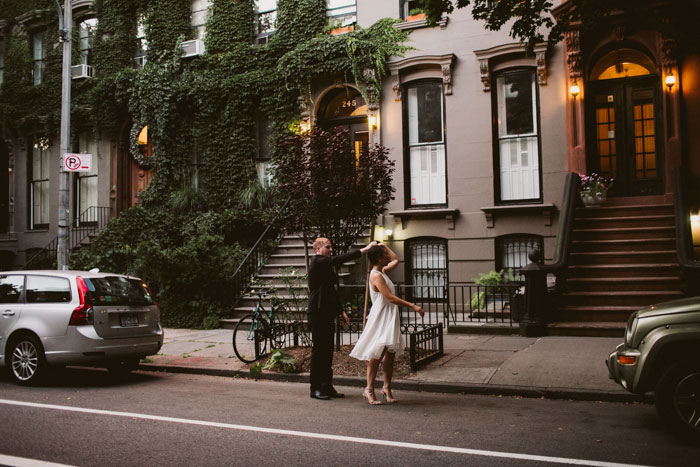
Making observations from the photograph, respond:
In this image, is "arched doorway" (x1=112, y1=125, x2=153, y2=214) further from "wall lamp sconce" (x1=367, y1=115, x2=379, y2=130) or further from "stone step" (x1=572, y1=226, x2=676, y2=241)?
"stone step" (x1=572, y1=226, x2=676, y2=241)

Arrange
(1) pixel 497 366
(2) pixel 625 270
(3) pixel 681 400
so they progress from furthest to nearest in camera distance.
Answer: (2) pixel 625 270, (1) pixel 497 366, (3) pixel 681 400

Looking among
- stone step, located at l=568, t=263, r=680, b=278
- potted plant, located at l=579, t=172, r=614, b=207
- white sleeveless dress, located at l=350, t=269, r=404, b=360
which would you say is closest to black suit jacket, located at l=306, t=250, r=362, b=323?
white sleeveless dress, located at l=350, t=269, r=404, b=360

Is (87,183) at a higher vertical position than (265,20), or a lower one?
lower

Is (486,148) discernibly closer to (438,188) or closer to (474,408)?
(438,188)

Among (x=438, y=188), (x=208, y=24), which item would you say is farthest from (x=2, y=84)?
(x=438, y=188)

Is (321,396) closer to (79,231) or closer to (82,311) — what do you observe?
(82,311)

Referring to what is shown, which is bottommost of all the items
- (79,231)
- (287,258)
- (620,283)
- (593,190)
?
(620,283)

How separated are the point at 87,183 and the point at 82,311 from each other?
14305mm

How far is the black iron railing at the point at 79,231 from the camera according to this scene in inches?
797

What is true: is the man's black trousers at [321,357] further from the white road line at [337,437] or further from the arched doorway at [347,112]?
the arched doorway at [347,112]

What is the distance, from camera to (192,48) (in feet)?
64.0

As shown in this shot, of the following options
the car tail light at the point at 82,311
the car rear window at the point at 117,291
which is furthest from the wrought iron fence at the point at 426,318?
the car tail light at the point at 82,311

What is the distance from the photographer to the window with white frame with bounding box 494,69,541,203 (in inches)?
609

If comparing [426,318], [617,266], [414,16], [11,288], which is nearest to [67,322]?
[11,288]
